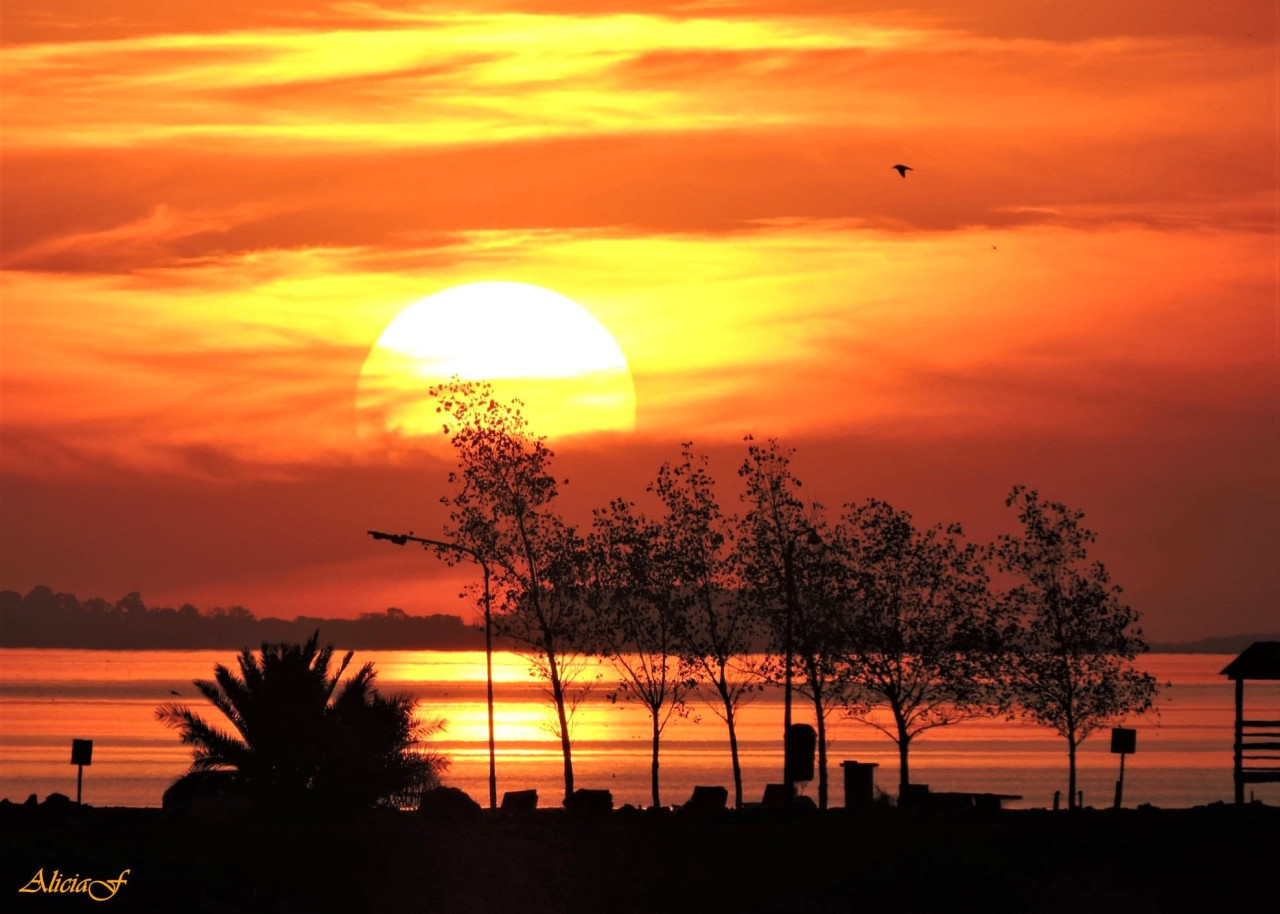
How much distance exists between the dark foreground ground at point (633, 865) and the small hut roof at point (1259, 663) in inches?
262

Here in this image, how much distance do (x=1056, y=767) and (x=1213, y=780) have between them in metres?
22.6

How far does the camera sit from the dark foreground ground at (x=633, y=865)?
34.7m

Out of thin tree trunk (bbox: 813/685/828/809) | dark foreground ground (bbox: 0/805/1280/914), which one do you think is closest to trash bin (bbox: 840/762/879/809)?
thin tree trunk (bbox: 813/685/828/809)

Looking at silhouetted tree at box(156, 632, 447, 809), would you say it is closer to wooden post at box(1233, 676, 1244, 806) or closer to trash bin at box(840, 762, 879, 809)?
trash bin at box(840, 762, 879, 809)

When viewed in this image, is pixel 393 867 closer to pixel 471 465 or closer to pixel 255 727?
pixel 255 727

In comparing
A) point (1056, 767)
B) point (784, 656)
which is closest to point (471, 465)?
point (784, 656)

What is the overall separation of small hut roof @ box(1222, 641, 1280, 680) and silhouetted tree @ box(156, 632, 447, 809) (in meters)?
21.7

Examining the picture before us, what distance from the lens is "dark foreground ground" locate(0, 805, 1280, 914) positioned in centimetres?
3466

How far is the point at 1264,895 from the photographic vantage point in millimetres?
35969
